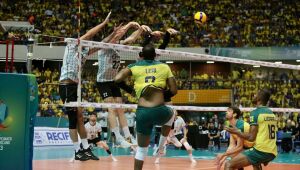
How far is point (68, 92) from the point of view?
34.2 ft

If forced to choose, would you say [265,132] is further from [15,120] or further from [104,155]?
[104,155]

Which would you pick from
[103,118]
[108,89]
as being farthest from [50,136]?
[108,89]

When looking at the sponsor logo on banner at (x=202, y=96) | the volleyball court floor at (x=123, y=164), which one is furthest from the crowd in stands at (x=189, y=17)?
the volleyball court floor at (x=123, y=164)

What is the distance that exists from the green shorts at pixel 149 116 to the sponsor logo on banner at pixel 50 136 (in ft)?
51.7

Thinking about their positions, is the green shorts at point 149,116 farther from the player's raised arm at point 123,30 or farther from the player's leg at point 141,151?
the player's raised arm at point 123,30

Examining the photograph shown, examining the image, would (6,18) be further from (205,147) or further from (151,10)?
(205,147)

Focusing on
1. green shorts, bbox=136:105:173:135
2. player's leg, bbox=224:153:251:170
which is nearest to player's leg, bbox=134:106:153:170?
green shorts, bbox=136:105:173:135

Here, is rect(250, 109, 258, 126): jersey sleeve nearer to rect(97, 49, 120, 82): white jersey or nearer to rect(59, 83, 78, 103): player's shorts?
rect(97, 49, 120, 82): white jersey

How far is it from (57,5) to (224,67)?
14825 mm

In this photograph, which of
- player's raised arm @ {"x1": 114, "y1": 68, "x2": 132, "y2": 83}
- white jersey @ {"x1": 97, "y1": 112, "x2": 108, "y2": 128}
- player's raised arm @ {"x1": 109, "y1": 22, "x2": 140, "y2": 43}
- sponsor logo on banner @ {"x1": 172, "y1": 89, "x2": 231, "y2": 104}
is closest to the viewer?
player's raised arm @ {"x1": 114, "y1": 68, "x2": 132, "y2": 83}

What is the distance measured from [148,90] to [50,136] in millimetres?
17147

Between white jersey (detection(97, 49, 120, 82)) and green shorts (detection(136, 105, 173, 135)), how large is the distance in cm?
337

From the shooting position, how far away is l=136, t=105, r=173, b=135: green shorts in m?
7.43

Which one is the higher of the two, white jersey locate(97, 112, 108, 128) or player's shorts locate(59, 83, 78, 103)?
player's shorts locate(59, 83, 78, 103)
